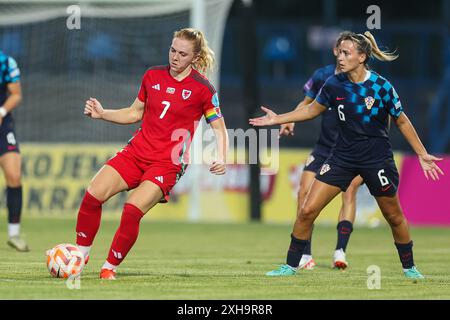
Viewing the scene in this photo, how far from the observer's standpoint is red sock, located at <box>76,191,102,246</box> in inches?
379

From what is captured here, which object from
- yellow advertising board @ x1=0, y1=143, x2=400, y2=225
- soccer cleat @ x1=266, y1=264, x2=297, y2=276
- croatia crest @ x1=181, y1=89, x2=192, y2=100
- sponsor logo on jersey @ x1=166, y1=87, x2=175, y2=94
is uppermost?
sponsor logo on jersey @ x1=166, y1=87, x2=175, y2=94

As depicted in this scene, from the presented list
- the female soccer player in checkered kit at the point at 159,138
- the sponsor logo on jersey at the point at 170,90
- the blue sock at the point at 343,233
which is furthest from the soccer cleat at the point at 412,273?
the sponsor logo on jersey at the point at 170,90

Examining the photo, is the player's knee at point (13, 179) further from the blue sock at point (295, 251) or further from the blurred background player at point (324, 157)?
the blue sock at point (295, 251)

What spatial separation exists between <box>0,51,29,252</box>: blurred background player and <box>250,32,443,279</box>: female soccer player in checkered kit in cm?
402

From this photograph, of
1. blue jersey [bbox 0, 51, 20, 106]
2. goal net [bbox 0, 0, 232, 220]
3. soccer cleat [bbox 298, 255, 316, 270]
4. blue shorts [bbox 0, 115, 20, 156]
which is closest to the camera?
soccer cleat [bbox 298, 255, 316, 270]

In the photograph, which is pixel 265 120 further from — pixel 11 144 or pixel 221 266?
pixel 11 144

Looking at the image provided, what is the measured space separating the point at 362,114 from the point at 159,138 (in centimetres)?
177

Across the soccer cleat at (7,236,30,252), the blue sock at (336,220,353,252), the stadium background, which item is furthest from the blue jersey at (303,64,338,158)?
the stadium background

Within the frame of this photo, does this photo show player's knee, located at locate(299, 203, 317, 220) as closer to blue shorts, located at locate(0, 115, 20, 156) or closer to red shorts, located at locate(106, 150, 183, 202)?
red shorts, located at locate(106, 150, 183, 202)

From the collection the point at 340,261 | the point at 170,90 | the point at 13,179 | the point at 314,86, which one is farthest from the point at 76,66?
the point at 170,90

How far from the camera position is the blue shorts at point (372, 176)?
10.0 metres

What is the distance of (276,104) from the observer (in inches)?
1278
